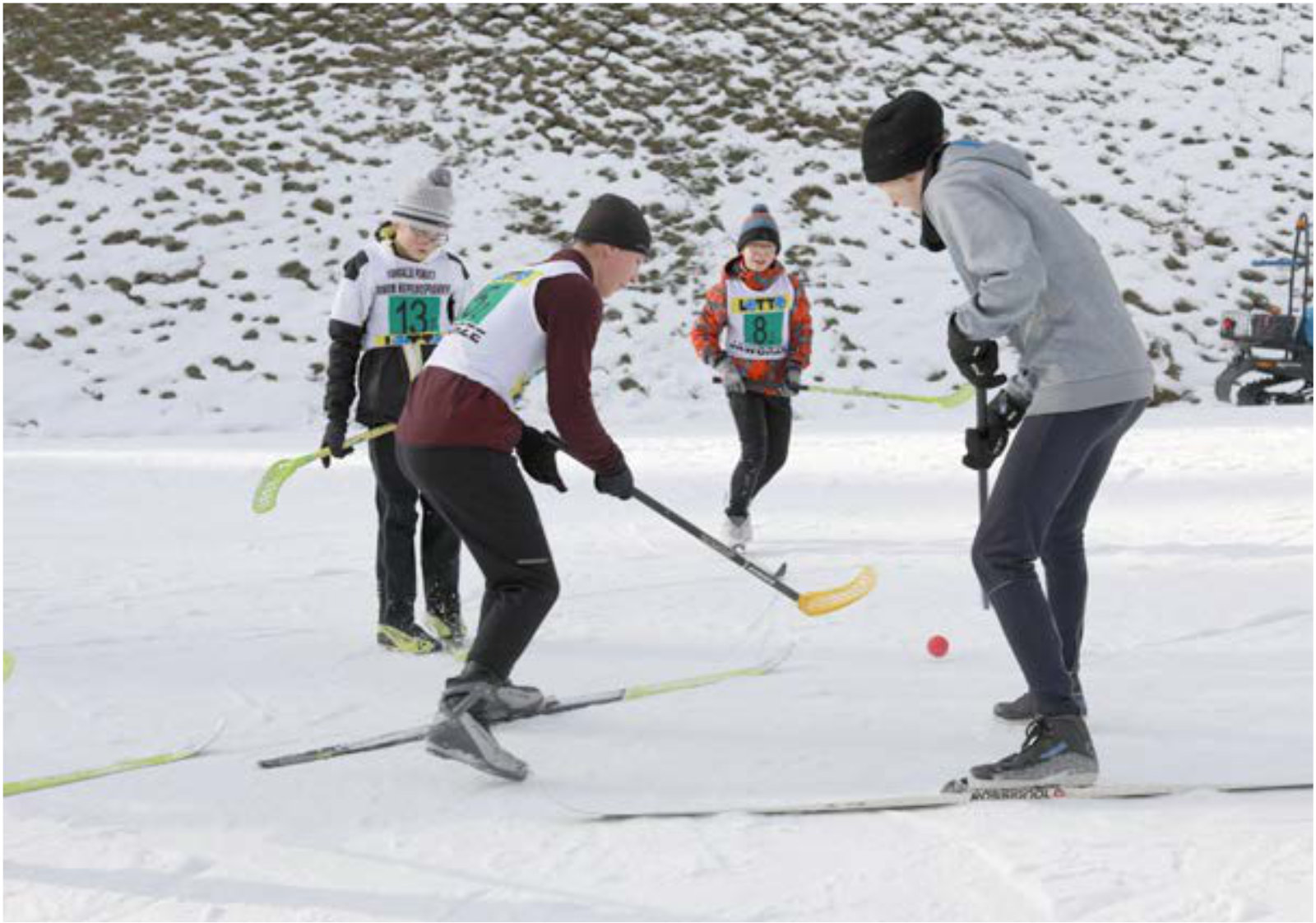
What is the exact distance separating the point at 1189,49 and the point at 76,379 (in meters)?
17.8

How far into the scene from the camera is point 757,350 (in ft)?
23.9

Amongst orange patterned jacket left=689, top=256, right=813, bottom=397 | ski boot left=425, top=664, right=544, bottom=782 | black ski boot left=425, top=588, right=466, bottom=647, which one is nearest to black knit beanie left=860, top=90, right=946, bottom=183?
ski boot left=425, top=664, right=544, bottom=782

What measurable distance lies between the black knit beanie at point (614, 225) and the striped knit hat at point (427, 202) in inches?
56.0

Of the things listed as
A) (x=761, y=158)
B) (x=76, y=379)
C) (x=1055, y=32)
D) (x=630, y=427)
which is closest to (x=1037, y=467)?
(x=630, y=427)

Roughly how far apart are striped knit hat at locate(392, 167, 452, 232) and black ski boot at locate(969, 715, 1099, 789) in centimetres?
312

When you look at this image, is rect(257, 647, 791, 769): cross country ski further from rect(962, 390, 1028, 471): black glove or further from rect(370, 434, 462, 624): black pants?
rect(962, 390, 1028, 471): black glove

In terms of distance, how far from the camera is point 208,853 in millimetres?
3059

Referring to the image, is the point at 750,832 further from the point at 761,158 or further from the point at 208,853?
the point at 761,158

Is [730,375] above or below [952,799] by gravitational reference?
below

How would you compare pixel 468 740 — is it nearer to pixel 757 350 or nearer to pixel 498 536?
pixel 498 536

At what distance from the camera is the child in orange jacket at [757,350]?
7215mm

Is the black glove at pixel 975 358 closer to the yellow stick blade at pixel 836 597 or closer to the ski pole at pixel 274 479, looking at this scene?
the yellow stick blade at pixel 836 597

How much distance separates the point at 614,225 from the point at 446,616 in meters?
2.23

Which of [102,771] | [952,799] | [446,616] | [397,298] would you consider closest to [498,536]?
[102,771]
